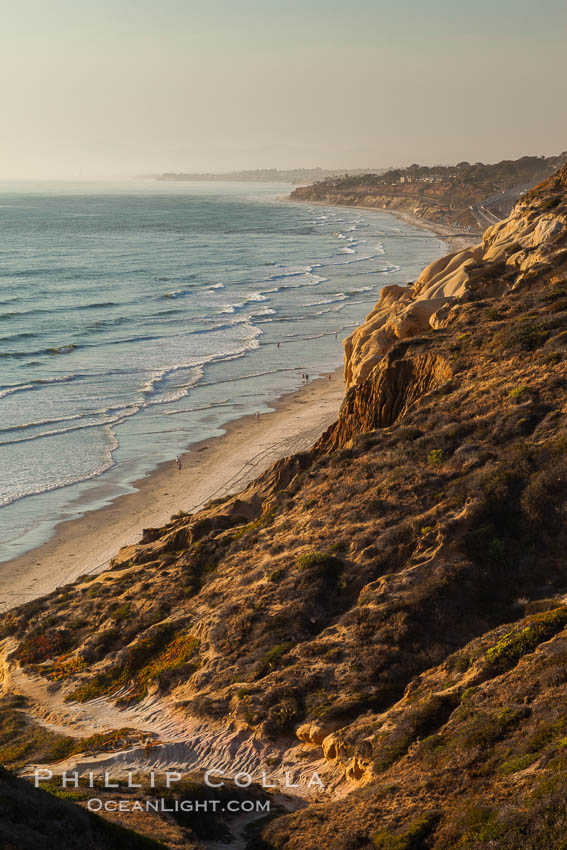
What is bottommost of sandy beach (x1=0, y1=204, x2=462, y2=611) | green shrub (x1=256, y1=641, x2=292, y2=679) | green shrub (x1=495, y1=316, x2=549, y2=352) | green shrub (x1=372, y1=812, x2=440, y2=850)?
sandy beach (x1=0, y1=204, x2=462, y2=611)

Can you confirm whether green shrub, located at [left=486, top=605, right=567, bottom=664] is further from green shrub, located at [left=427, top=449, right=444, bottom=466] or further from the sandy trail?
green shrub, located at [left=427, top=449, right=444, bottom=466]

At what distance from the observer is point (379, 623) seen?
613 inches

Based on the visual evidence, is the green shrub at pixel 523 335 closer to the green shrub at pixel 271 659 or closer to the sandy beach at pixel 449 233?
the green shrub at pixel 271 659

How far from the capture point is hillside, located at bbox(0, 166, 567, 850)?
10789mm

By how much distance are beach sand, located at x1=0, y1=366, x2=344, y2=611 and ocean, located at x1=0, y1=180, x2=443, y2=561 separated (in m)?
1.05

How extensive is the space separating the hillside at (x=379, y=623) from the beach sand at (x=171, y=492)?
415cm

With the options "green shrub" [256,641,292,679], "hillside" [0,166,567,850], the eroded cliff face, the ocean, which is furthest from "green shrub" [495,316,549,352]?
the ocean

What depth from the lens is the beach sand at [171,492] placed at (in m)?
27.5

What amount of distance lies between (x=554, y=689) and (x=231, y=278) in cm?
8827

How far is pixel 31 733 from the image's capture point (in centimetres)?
1584

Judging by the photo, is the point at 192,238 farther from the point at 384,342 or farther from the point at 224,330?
the point at 384,342

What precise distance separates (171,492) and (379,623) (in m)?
19.7

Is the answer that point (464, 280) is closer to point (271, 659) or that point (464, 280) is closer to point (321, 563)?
point (321, 563)

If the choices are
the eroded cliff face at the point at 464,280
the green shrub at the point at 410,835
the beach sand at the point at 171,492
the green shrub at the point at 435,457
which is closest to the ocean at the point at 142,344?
the beach sand at the point at 171,492
